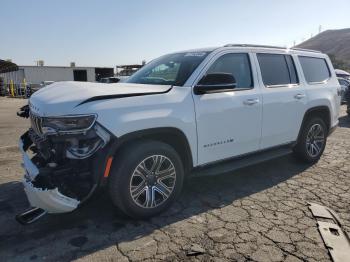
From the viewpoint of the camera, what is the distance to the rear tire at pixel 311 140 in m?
5.70

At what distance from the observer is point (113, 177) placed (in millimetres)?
3449

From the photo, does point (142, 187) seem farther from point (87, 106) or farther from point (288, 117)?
point (288, 117)

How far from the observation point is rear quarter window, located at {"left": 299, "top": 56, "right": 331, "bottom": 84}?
18.8 feet

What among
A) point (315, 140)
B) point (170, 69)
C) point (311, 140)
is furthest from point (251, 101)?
point (315, 140)

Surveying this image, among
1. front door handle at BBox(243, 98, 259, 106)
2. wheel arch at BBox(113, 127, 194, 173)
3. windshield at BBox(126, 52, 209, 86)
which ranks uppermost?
windshield at BBox(126, 52, 209, 86)

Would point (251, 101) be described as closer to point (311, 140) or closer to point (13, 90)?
point (311, 140)

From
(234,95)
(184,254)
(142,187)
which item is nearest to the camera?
(184,254)

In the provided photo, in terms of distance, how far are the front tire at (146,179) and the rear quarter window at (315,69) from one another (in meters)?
3.14

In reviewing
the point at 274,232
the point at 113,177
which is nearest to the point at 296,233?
the point at 274,232

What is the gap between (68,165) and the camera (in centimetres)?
327

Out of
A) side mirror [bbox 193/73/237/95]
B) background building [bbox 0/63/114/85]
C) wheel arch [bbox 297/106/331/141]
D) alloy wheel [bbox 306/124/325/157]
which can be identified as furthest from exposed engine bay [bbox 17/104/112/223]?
background building [bbox 0/63/114/85]

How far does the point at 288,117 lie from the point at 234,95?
1.29 meters

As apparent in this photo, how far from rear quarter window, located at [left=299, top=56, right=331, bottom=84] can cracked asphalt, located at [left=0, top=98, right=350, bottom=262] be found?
67.5 inches

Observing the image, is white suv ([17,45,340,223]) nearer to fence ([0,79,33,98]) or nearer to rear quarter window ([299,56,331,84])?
rear quarter window ([299,56,331,84])
